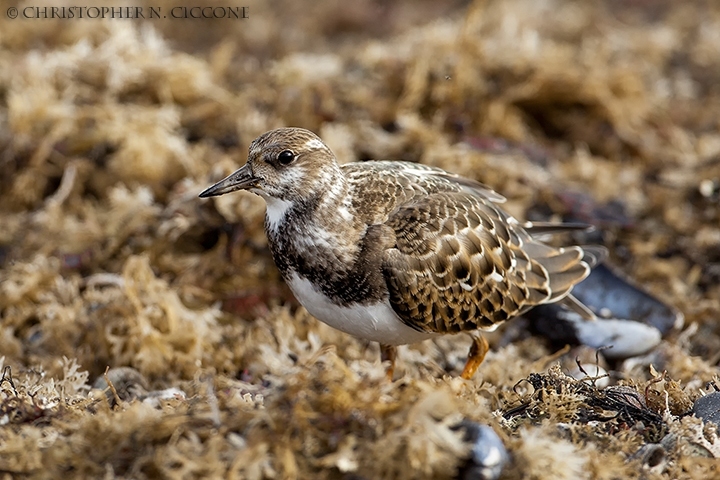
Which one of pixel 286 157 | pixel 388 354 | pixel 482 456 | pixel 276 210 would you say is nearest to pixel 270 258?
pixel 388 354

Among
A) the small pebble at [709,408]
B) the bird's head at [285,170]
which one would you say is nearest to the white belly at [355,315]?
the bird's head at [285,170]

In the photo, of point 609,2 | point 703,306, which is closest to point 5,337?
point 703,306

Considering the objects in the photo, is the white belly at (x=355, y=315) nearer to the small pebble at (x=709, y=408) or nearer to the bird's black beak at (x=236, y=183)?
the bird's black beak at (x=236, y=183)

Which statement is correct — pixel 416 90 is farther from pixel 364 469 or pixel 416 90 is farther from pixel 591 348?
pixel 364 469

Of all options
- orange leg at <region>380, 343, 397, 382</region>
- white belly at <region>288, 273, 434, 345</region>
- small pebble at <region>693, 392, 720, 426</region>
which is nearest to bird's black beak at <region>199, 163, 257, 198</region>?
white belly at <region>288, 273, 434, 345</region>

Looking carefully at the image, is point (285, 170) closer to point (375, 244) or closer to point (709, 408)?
point (375, 244)

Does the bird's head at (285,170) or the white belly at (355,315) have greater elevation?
the bird's head at (285,170)

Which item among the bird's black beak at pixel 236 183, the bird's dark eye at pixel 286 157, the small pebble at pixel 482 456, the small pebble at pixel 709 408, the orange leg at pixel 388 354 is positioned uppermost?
the bird's dark eye at pixel 286 157
